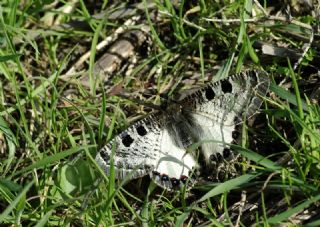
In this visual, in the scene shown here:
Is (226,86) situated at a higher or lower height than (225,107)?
higher

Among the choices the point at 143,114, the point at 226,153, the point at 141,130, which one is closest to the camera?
the point at 226,153

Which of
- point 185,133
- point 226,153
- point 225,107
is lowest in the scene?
point 226,153

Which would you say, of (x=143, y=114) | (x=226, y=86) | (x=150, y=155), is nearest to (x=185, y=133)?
(x=150, y=155)

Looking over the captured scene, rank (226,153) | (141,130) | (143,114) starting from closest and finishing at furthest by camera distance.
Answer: (226,153) → (141,130) → (143,114)

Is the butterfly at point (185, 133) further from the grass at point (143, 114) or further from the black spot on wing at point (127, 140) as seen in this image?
the grass at point (143, 114)

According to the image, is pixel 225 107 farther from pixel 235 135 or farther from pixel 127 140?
pixel 127 140

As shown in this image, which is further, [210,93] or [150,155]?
[210,93]

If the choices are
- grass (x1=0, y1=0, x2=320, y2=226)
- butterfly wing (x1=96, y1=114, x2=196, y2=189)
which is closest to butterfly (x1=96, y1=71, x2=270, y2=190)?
butterfly wing (x1=96, y1=114, x2=196, y2=189)

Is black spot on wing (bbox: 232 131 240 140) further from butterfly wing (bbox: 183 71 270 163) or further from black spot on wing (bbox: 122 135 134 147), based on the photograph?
black spot on wing (bbox: 122 135 134 147)
